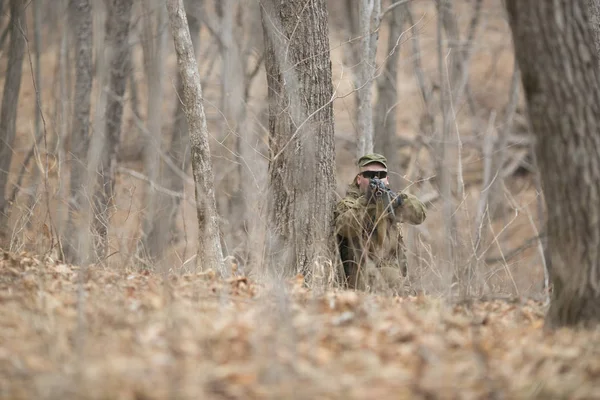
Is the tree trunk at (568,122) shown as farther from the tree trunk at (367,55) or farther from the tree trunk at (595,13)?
the tree trunk at (367,55)

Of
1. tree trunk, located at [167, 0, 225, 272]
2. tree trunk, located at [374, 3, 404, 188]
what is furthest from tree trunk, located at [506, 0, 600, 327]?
tree trunk, located at [374, 3, 404, 188]

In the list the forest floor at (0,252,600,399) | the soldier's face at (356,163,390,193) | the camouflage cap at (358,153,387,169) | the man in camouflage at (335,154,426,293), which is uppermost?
the camouflage cap at (358,153,387,169)

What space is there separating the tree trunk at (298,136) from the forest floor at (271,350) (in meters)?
1.64

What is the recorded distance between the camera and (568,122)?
4121 mm

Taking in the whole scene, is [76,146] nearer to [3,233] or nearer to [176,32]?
[3,233]

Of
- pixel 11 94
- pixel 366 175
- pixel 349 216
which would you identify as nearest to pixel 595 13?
pixel 366 175

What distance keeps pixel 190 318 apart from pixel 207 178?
2.66 metres

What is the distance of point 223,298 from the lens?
4.54 metres

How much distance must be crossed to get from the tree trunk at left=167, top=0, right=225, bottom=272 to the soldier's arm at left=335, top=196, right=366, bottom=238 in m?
1.04

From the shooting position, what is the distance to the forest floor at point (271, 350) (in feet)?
10.3

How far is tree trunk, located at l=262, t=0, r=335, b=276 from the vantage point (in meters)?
6.27

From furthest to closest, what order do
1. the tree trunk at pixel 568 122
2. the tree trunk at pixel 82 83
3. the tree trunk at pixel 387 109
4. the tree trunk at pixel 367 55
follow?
the tree trunk at pixel 387 109, the tree trunk at pixel 82 83, the tree trunk at pixel 367 55, the tree trunk at pixel 568 122

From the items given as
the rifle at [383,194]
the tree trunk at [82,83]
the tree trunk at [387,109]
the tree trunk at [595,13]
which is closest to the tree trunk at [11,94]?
the tree trunk at [82,83]

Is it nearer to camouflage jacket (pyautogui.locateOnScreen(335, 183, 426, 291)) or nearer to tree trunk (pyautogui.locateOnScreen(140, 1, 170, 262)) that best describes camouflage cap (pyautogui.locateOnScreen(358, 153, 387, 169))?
camouflage jacket (pyautogui.locateOnScreen(335, 183, 426, 291))
